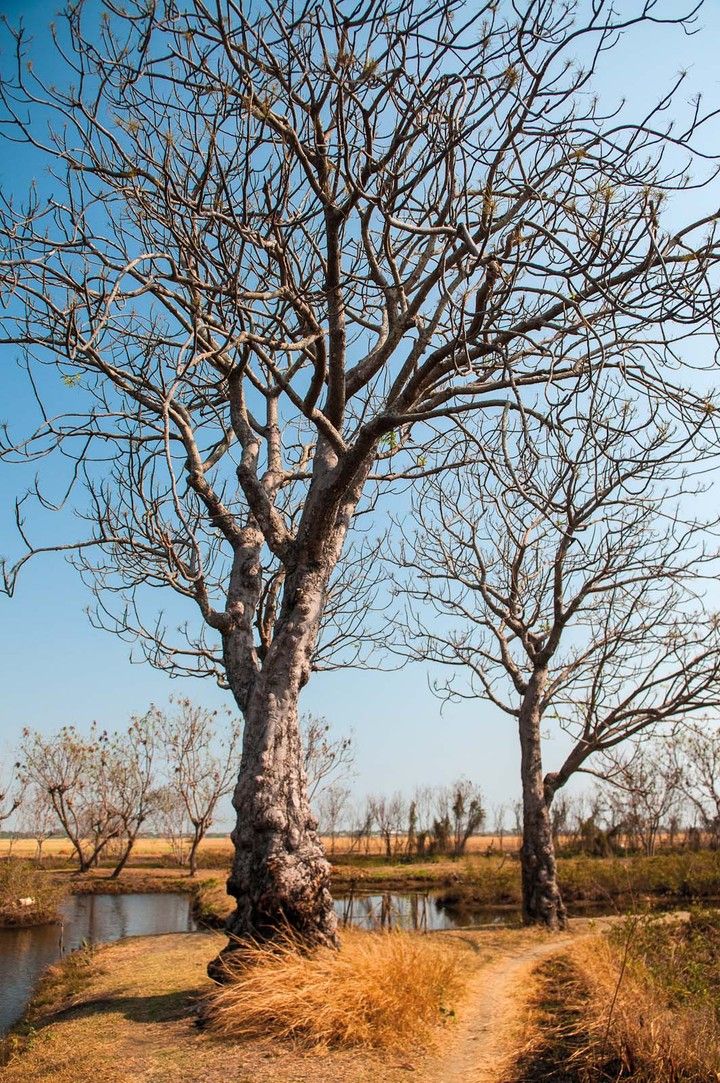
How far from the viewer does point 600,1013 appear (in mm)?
5078

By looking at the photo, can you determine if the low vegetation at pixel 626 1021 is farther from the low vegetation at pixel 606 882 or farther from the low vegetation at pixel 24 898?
the low vegetation at pixel 24 898

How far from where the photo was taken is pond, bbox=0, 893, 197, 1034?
10866mm

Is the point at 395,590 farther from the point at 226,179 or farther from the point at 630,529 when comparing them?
the point at 226,179

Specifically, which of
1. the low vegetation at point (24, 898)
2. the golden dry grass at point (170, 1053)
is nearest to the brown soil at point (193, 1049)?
the golden dry grass at point (170, 1053)

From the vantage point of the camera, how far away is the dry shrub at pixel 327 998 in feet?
16.6

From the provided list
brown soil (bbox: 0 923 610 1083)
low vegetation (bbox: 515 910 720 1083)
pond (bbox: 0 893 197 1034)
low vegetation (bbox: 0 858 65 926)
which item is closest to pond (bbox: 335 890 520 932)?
pond (bbox: 0 893 197 1034)

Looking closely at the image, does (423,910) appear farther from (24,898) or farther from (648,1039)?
(648,1039)

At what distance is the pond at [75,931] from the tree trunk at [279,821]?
4128mm

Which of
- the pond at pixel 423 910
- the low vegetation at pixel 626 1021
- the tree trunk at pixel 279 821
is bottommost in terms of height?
the pond at pixel 423 910

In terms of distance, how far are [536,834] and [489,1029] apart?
6.70 meters

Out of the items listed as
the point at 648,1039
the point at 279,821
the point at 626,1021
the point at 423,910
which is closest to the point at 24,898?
the point at 423,910

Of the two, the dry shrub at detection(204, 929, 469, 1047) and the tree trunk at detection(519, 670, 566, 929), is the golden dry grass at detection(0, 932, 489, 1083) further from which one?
the tree trunk at detection(519, 670, 566, 929)

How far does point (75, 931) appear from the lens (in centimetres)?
1655

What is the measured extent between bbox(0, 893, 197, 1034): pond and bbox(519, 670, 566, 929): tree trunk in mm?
6256
